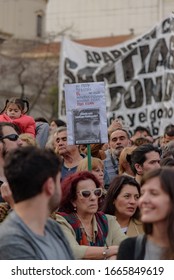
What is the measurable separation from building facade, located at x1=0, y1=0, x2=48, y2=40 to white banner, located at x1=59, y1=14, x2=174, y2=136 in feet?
235

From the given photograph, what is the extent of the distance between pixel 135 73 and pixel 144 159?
817 cm

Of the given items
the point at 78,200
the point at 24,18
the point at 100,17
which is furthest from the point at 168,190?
the point at 24,18

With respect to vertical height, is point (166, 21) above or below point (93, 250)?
above

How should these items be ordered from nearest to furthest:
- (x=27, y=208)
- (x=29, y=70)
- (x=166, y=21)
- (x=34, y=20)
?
(x=27, y=208), (x=166, y=21), (x=29, y=70), (x=34, y=20)

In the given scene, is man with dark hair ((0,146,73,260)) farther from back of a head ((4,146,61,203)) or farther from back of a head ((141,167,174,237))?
back of a head ((141,167,174,237))

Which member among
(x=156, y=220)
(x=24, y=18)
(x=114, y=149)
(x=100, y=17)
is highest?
(x=24, y=18)

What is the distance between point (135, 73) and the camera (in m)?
17.1

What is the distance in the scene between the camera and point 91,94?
914cm

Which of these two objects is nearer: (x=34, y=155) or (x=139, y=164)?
(x=34, y=155)

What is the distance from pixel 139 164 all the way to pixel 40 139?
243 cm

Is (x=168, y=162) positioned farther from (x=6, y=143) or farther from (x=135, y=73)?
(x=135, y=73)

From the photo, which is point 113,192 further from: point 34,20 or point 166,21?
point 34,20
